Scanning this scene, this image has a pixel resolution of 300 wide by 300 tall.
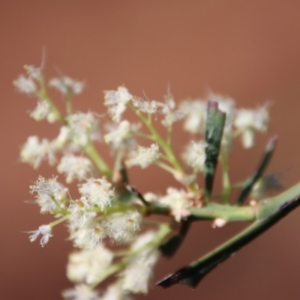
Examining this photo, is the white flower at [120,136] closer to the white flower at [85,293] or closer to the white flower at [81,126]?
the white flower at [81,126]

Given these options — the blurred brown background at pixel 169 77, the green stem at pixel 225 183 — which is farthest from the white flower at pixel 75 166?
the blurred brown background at pixel 169 77

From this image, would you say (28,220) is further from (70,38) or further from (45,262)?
(70,38)

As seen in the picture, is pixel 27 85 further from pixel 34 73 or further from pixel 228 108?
pixel 228 108

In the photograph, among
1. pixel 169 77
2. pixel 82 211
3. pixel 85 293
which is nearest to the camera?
pixel 82 211

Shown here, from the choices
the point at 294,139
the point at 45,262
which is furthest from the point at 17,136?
the point at 294,139

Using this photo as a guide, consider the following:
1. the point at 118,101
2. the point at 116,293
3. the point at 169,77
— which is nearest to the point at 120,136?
the point at 118,101
